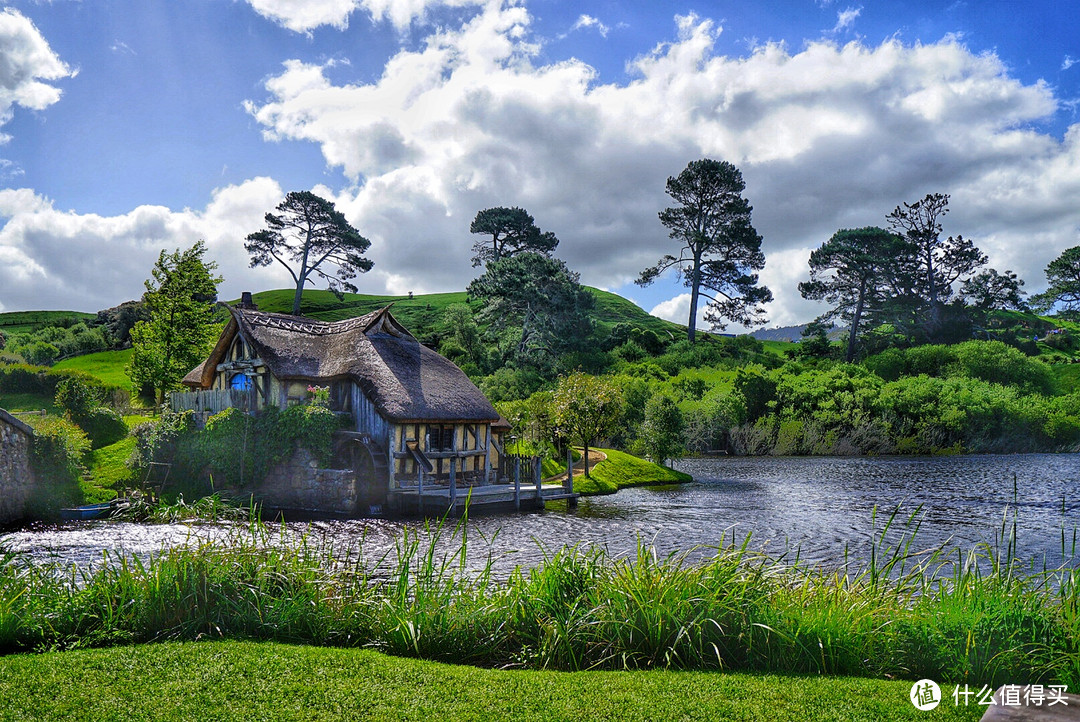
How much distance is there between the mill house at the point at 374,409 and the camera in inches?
1037

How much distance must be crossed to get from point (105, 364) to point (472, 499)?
159 feet

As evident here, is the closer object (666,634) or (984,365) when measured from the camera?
(666,634)

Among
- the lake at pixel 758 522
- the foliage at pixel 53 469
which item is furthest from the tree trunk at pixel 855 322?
the foliage at pixel 53 469

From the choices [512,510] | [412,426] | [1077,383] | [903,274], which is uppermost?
[903,274]

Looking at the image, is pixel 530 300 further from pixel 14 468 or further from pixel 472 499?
pixel 14 468

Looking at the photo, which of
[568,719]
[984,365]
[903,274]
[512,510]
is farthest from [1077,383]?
[568,719]

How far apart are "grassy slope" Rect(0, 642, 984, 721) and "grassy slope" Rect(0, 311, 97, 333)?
86291mm

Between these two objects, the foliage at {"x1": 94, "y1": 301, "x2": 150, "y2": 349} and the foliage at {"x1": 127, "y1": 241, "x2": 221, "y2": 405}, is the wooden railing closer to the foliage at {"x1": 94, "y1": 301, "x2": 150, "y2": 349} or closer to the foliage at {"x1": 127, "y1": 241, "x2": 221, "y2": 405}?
the foliage at {"x1": 127, "y1": 241, "x2": 221, "y2": 405}

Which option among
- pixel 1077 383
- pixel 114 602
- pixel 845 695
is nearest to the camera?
pixel 845 695

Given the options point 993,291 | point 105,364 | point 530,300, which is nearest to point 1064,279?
point 993,291

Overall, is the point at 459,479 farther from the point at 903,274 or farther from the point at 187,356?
the point at 903,274

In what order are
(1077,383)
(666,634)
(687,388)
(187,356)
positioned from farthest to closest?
1. (1077,383)
2. (687,388)
3. (187,356)
4. (666,634)

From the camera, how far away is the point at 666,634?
25.2 ft

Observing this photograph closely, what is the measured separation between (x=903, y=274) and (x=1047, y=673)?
7076 cm
